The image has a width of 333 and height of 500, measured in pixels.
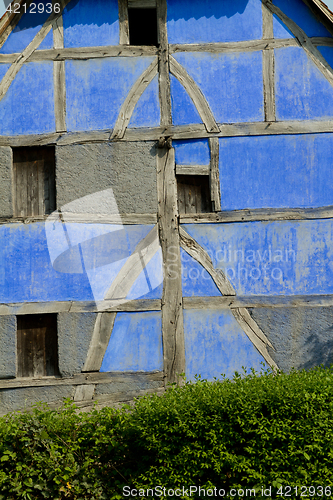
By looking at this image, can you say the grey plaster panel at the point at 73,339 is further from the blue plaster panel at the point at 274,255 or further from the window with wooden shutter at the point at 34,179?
the blue plaster panel at the point at 274,255

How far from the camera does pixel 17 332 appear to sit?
691 cm

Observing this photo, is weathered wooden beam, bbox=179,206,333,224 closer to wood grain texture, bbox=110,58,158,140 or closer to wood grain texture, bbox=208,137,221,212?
wood grain texture, bbox=208,137,221,212

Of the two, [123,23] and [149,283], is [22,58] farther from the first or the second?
[149,283]

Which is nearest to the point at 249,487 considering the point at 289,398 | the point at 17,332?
the point at 289,398

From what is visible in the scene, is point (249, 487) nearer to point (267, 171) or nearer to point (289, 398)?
point (289, 398)

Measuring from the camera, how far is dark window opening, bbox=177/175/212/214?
7.11 metres

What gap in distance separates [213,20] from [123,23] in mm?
1348

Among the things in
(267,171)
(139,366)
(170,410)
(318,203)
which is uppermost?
(267,171)

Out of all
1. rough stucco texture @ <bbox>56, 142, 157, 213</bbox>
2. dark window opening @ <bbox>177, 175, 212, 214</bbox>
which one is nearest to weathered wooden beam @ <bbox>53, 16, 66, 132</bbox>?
rough stucco texture @ <bbox>56, 142, 157, 213</bbox>

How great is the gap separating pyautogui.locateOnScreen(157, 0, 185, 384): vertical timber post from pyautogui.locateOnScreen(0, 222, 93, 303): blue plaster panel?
1176mm

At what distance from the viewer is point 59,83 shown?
7109 mm

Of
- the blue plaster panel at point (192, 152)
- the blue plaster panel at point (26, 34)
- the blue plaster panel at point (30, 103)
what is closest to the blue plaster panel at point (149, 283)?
the blue plaster panel at point (192, 152)

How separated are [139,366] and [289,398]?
8.55 feet

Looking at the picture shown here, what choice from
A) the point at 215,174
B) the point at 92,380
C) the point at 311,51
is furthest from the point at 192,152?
the point at 92,380
